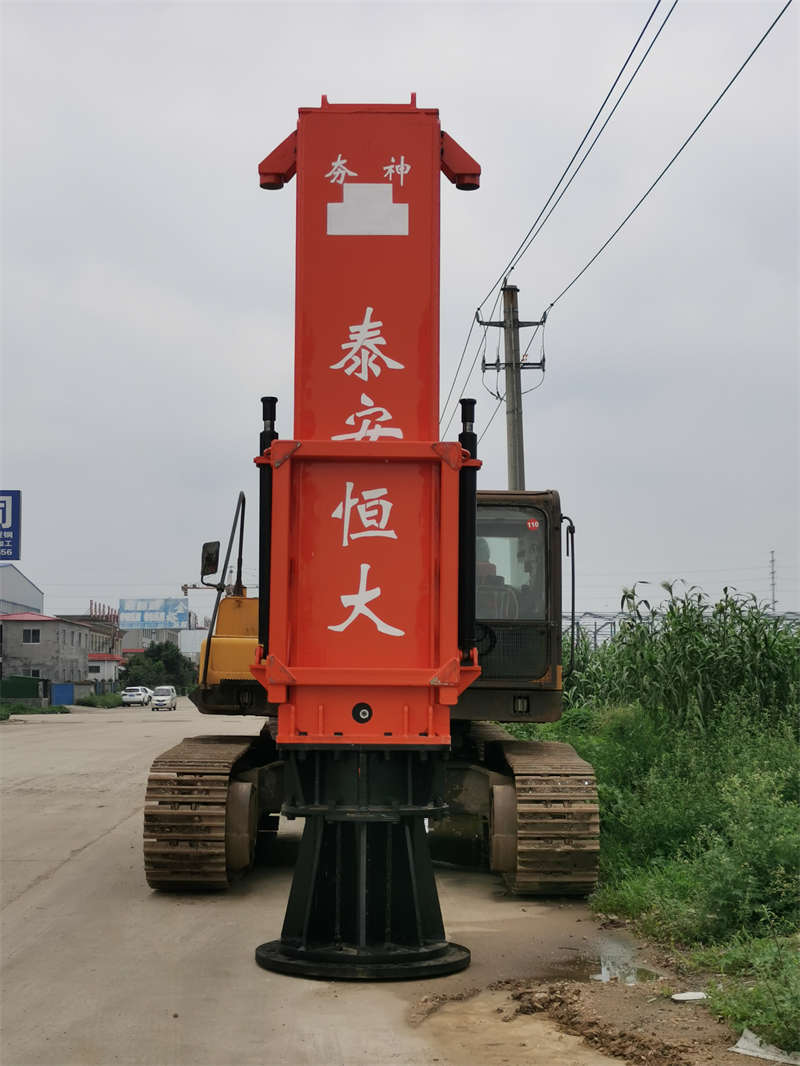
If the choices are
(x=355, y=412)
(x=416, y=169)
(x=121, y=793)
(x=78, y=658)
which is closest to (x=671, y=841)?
(x=355, y=412)

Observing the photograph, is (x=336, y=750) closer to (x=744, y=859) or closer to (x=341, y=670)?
(x=341, y=670)

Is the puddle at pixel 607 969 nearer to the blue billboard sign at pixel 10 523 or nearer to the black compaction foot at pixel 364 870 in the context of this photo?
the black compaction foot at pixel 364 870

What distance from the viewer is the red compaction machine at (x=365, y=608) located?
7.32 meters

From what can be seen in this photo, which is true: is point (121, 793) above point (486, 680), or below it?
below

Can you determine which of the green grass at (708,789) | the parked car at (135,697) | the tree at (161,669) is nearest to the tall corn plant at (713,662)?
the green grass at (708,789)

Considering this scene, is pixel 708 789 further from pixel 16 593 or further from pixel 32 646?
pixel 16 593

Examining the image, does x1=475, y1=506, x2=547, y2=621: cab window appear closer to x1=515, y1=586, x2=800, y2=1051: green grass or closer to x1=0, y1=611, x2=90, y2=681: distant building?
x1=515, y1=586, x2=800, y2=1051: green grass

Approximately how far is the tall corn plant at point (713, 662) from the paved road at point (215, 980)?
5.98 metres

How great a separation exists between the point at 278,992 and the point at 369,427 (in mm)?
3304

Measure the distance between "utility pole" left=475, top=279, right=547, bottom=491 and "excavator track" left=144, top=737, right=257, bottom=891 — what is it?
1306 centimetres

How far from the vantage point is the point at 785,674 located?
51.8ft

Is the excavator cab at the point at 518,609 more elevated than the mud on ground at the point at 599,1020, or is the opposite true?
the excavator cab at the point at 518,609

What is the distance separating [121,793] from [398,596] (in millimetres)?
11129

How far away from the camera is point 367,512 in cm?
747
